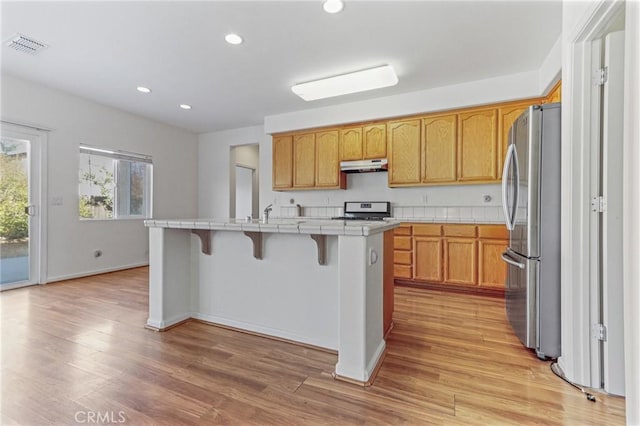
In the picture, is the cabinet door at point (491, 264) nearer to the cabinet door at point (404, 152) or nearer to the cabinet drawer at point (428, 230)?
the cabinet drawer at point (428, 230)

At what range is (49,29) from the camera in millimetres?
2557

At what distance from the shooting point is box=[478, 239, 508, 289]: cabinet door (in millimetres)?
3414

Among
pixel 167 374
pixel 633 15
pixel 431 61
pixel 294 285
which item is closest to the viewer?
pixel 633 15

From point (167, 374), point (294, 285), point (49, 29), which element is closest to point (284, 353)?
point (294, 285)

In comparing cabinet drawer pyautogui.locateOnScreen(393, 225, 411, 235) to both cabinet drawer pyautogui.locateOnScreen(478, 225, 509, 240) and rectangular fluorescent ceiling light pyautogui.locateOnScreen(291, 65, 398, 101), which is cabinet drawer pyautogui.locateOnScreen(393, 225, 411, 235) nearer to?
cabinet drawer pyautogui.locateOnScreen(478, 225, 509, 240)

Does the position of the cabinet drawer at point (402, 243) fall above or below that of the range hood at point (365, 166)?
below

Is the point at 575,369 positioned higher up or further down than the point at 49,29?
further down

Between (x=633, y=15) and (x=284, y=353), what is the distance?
2410 millimetres

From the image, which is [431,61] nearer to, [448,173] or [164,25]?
[448,173]

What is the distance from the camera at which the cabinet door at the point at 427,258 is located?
3718 mm

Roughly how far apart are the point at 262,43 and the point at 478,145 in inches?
112

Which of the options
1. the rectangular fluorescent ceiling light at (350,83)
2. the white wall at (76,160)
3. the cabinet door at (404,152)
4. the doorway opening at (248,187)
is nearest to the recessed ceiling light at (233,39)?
the rectangular fluorescent ceiling light at (350,83)

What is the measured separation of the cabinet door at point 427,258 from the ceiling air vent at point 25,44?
457 centimetres

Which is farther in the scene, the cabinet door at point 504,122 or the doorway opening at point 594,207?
the cabinet door at point 504,122
